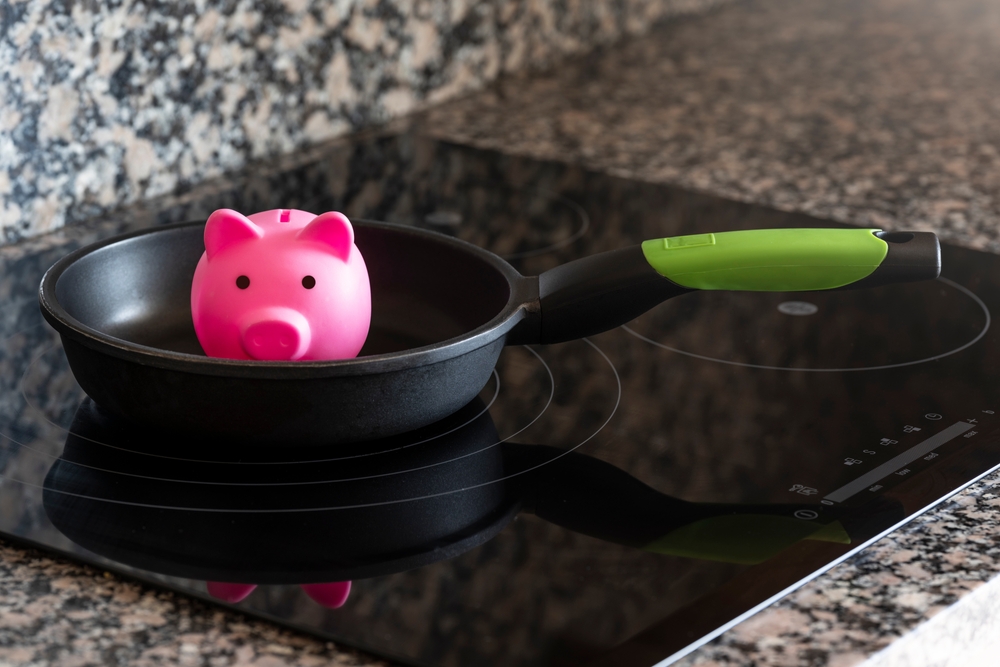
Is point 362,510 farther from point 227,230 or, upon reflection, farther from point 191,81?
point 191,81

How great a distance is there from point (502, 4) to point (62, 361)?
2.88ft

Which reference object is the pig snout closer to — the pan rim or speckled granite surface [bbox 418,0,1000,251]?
the pan rim

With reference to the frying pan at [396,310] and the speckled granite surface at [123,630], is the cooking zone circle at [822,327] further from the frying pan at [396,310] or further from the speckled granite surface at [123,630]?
the speckled granite surface at [123,630]

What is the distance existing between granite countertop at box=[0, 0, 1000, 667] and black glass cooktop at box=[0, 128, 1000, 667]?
16 millimetres

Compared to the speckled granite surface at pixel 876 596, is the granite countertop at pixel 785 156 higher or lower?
higher

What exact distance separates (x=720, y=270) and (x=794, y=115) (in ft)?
2.79

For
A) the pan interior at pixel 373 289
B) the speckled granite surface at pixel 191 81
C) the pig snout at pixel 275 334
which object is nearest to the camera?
the pig snout at pixel 275 334

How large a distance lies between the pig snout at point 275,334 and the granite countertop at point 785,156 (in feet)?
0.45

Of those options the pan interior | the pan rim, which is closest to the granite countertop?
the pan rim

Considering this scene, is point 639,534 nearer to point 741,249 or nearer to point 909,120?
point 741,249

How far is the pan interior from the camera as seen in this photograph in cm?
70

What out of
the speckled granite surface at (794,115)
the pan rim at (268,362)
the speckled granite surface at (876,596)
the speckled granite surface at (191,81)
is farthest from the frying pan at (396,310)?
the speckled granite surface at (794,115)

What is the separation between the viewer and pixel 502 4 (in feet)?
4.67

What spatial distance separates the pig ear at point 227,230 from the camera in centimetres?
60
